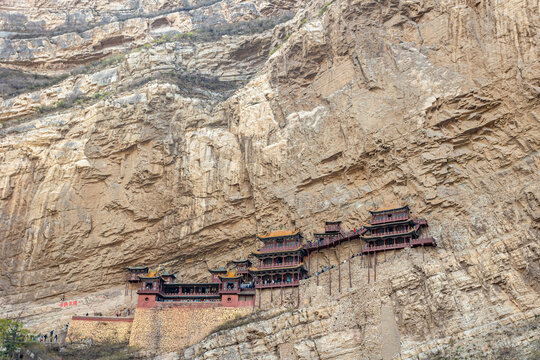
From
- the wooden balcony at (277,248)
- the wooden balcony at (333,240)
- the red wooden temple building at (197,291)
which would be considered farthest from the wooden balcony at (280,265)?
the red wooden temple building at (197,291)

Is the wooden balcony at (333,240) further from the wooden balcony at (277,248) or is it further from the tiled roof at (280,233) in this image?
the tiled roof at (280,233)

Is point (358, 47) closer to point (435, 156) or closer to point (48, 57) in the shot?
point (435, 156)

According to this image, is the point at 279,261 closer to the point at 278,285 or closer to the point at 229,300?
Result: the point at 278,285

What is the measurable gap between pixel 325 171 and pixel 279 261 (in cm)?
698

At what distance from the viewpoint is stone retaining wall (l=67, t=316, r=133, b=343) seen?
34938 mm

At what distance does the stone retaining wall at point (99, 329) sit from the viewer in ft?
115

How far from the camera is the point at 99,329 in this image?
116 feet

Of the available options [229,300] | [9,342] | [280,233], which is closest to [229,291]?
[229,300]

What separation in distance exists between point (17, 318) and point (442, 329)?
28.6 meters

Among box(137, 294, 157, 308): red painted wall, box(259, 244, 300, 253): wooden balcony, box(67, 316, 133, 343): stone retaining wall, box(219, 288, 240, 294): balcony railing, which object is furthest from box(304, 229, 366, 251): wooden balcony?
box(67, 316, 133, 343): stone retaining wall

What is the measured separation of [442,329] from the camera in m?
27.3

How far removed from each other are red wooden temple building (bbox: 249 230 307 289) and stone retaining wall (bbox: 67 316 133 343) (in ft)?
29.2

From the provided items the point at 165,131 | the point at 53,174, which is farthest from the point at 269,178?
the point at 53,174

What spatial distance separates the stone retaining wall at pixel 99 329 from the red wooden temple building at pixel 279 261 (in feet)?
29.2
